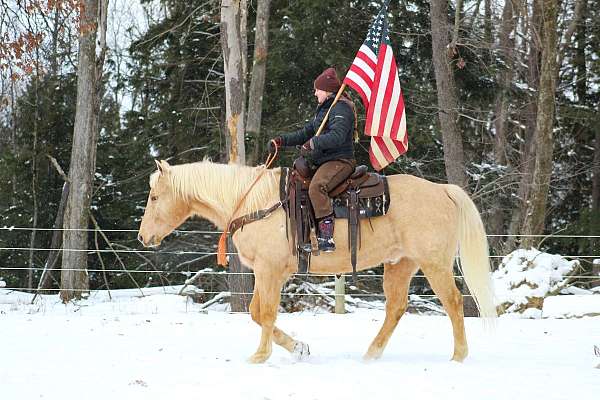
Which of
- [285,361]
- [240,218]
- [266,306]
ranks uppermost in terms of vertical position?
[240,218]

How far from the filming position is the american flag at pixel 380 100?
733cm

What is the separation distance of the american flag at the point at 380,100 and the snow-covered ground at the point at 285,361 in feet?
6.69

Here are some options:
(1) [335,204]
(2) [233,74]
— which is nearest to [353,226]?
(1) [335,204]

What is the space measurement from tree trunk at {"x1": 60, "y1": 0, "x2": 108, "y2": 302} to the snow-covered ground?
435 centimetres

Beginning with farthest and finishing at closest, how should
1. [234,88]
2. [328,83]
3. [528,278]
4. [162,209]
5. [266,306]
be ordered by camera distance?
[234,88] → [528,278] → [162,209] → [328,83] → [266,306]

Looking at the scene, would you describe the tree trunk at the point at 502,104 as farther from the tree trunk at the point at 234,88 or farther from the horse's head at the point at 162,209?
the horse's head at the point at 162,209

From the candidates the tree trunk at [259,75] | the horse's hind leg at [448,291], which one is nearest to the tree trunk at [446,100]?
the tree trunk at [259,75]

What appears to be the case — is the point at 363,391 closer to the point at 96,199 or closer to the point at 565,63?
the point at 96,199

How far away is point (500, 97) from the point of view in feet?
55.2

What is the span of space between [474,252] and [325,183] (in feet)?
5.09

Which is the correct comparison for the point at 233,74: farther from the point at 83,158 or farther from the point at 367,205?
the point at 367,205

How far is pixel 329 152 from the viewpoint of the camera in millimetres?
6230

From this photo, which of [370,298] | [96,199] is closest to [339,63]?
[370,298]

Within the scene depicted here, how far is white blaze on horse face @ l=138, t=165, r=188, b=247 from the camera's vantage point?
6.62m
